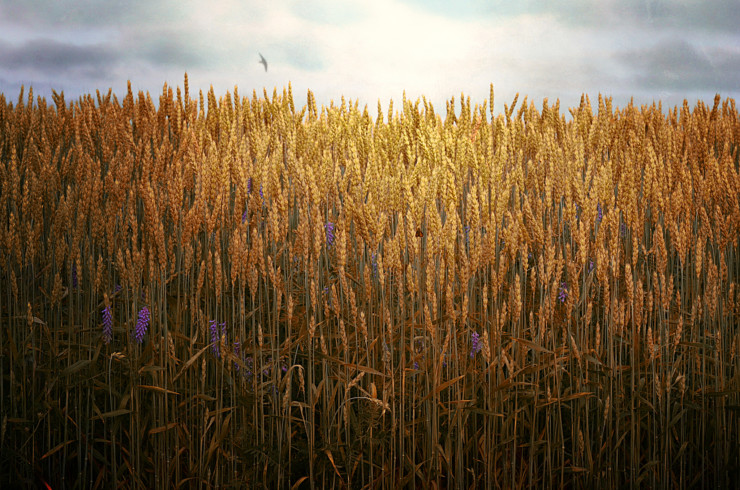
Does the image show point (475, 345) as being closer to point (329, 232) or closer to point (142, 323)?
point (329, 232)

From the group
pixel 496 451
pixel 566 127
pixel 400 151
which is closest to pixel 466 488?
pixel 496 451

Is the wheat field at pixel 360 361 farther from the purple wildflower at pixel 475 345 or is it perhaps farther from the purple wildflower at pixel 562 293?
the purple wildflower at pixel 562 293

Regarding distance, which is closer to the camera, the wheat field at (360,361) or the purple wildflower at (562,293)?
the wheat field at (360,361)

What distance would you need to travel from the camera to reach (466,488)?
203cm

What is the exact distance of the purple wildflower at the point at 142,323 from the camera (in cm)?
226

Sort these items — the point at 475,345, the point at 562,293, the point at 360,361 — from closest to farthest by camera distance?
the point at 360,361
the point at 475,345
the point at 562,293

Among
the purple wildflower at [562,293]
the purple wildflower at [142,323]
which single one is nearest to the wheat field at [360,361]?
the purple wildflower at [142,323]

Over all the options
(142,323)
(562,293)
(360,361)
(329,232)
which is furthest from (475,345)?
(142,323)

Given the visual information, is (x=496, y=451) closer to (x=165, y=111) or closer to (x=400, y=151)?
(x=400, y=151)

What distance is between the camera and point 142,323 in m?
2.27

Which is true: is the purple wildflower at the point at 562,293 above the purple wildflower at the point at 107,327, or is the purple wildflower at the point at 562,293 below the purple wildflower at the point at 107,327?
above

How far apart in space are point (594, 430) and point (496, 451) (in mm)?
410

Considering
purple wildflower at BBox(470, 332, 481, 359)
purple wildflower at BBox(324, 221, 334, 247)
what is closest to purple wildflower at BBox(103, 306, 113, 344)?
purple wildflower at BBox(324, 221, 334, 247)

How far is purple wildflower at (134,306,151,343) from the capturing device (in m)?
2.26
